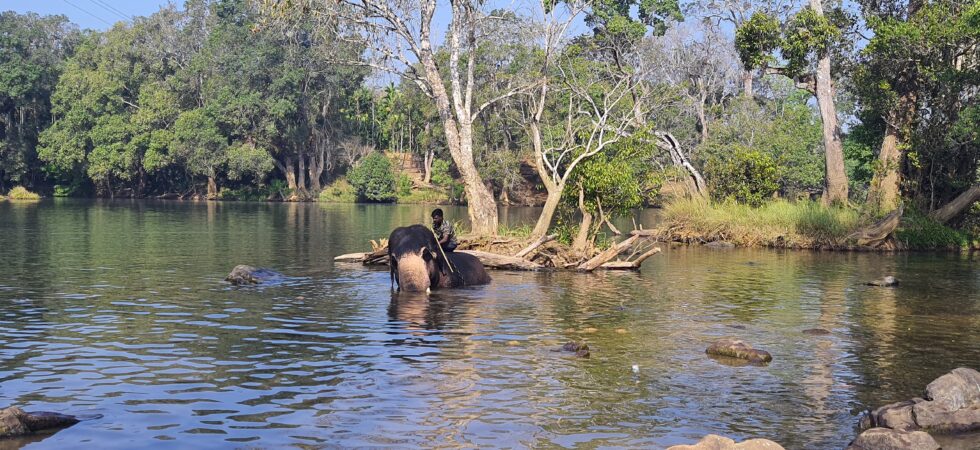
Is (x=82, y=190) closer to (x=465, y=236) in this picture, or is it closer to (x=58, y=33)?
(x=58, y=33)

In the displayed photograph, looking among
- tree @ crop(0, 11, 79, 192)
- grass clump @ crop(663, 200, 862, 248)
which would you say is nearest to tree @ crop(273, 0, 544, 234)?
grass clump @ crop(663, 200, 862, 248)

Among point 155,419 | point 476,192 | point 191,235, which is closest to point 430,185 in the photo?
point 191,235

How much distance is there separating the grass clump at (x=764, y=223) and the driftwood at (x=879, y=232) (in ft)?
1.46

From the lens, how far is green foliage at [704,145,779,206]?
1578 inches

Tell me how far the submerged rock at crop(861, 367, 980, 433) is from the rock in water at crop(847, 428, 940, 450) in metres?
0.74

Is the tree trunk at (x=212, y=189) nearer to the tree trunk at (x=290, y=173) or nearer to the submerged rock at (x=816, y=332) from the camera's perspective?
the tree trunk at (x=290, y=173)

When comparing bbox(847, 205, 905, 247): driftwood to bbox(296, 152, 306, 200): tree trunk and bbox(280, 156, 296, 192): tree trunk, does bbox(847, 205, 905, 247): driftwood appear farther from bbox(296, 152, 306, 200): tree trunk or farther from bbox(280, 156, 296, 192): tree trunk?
bbox(280, 156, 296, 192): tree trunk

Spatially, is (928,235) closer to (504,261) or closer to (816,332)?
(504,261)

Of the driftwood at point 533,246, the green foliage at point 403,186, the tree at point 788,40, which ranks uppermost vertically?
the tree at point 788,40

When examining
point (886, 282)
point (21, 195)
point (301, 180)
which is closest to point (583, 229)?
point (886, 282)

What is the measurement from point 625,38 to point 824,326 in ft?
191

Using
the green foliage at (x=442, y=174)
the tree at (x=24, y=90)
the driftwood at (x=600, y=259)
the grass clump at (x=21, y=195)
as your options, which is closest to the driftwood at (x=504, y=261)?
the driftwood at (x=600, y=259)

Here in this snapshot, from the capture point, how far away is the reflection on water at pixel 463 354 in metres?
9.80

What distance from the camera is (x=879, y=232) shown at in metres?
34.5
